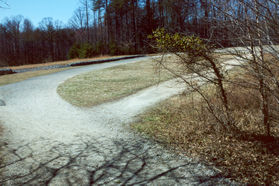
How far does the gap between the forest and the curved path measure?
236 cm

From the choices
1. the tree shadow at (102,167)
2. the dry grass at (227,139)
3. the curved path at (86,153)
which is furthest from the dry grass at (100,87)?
the tree shadow at (102,167)

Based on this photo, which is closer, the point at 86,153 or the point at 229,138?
the point at 86,153

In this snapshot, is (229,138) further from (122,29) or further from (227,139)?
(122,29)

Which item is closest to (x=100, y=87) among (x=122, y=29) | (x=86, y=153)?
(x=86, y=153)

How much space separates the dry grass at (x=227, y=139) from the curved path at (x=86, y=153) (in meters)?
0.41

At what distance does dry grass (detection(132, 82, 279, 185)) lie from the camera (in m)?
4.07

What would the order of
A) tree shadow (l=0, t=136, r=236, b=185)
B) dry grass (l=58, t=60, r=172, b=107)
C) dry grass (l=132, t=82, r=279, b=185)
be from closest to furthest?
1. tree shadow (l=0, t=136, r=236, b=185)
2. dry grass (l=132, t=82, r=279, b=185)
3. dry grass (l=58, t=60, r=172, b=107)

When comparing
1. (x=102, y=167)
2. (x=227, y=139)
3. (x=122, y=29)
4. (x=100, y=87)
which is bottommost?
(x=102, y=167)

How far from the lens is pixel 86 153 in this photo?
15.6 feet

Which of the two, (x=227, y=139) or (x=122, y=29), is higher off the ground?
(x=122, y=29)

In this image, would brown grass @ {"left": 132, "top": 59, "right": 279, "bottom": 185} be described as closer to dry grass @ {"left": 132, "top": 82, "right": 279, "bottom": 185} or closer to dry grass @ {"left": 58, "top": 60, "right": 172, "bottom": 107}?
dry grass @ {"left": 132, "top": 82, "right": 279, "bottom": 185}

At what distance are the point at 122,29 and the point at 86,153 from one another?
137 feet

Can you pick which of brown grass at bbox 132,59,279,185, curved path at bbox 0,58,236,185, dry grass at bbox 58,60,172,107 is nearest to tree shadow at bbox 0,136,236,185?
curved path at bbox 0,58,236,185

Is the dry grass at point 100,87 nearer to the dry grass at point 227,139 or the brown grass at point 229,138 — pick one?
the dry grass at point 227,139
